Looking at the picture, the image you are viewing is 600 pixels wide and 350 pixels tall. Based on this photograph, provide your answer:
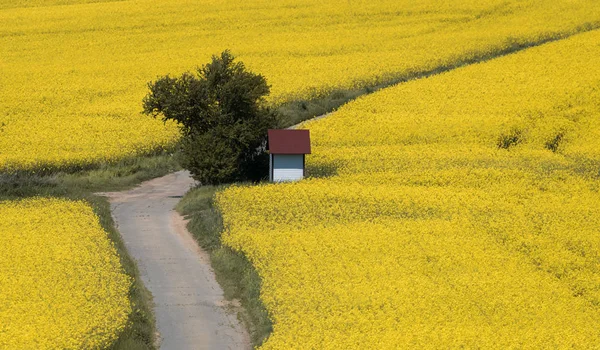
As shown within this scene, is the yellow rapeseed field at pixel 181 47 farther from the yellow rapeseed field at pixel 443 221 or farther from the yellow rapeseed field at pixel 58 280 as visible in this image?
the yellow rapeseed field at pixel 58 280

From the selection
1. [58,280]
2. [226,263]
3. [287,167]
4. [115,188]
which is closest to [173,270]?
[226,263]

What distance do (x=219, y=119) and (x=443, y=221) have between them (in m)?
10.8

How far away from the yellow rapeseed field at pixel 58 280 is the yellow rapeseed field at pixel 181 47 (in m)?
8.72

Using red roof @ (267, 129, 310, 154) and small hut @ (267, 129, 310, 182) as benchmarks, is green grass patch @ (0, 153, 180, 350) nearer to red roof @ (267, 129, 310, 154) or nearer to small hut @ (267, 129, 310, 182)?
small hut @ (267, 129, 310, 182)

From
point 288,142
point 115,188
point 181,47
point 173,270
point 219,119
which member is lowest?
point 173,270

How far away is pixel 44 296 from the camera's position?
2931 cm

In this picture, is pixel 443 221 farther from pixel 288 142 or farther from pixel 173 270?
pixel 288 142

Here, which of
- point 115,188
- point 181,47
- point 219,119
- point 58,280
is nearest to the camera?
point 58,280

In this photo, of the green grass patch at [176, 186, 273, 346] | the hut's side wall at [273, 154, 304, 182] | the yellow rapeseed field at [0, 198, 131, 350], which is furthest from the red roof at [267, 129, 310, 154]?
the yellow rapeseed field at [0, 198, 131, 350]

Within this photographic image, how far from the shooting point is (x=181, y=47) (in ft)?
219

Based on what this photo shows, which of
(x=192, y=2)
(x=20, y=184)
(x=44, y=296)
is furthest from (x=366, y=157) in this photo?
(x=192, y=2)

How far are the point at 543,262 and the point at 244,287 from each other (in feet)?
26.9

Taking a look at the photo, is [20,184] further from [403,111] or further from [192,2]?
[192,2]

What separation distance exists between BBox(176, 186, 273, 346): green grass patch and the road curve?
0.84 feet
